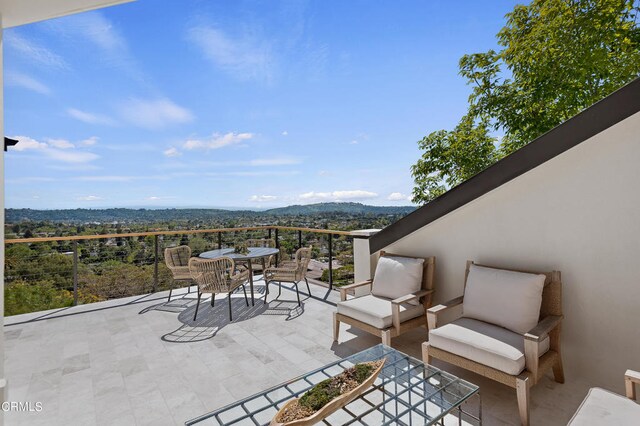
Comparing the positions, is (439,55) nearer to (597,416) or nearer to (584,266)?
(584,266)

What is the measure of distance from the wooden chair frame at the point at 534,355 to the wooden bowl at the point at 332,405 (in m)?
0.94

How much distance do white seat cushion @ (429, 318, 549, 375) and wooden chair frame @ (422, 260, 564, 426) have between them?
0.13ft

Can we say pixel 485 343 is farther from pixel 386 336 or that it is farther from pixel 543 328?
pixel 386 336

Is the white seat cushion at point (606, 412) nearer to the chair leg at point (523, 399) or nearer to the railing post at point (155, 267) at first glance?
the chair leg at point (523, 399)

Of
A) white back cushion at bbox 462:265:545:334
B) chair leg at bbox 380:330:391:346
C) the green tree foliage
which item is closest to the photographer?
white back cushion at bbox 462:265:545:334


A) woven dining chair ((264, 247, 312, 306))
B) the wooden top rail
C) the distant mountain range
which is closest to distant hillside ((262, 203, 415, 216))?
the distant mountain range

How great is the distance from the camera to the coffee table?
1474mm

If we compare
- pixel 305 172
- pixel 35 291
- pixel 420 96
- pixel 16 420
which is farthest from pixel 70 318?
pixel 305 172

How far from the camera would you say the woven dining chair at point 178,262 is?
4.57 m

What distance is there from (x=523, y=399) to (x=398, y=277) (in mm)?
1553

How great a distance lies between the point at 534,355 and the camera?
1996 mm

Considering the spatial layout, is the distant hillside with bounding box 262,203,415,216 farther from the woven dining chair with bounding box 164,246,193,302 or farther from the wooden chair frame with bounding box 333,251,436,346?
the wooden chair frame with bounding box 333,251,436,346

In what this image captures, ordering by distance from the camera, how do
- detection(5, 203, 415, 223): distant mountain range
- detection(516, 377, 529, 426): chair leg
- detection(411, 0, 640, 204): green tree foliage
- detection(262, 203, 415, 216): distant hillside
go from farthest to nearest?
1. detection(262, 203, 415, 216): distant hillside
2. detection(5, 203, 415, 223): distant mountain range
3. detection(411, 0, 640, 204): green tree foliage
4. detection(516, 377, 529, 426): chair leg

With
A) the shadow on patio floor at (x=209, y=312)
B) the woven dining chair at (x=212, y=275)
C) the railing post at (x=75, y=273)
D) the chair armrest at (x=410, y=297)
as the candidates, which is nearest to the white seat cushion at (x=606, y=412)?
the chair armrest at (x=410, y=297)
